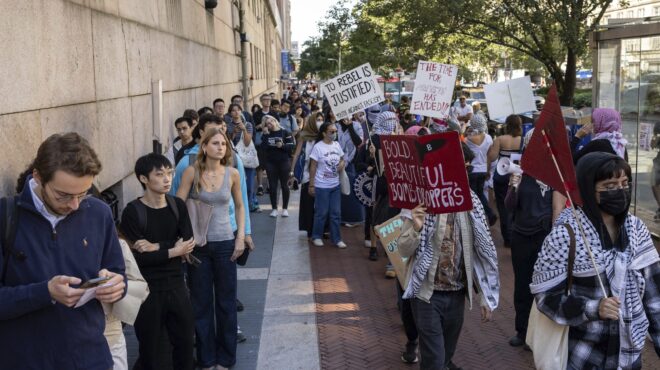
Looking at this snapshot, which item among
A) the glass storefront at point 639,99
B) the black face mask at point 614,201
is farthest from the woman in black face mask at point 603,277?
the glass storefront at point 639,99

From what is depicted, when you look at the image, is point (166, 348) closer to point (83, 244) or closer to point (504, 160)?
point (83, 244)

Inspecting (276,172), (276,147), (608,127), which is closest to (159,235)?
(608,127)

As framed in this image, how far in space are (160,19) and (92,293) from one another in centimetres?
787

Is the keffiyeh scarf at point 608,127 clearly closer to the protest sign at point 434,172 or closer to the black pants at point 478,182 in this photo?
the protest sign at point 434,172

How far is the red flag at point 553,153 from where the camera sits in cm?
358

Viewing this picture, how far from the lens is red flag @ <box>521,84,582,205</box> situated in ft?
11.7

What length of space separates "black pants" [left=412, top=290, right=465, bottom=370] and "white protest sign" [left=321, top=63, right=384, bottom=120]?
5484 mm

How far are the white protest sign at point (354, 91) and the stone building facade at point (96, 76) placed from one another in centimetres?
241

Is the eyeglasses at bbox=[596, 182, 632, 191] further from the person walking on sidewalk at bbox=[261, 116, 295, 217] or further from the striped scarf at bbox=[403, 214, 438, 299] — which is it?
the person walking on sidewalk at bbox=[261, 116, 295, 217]

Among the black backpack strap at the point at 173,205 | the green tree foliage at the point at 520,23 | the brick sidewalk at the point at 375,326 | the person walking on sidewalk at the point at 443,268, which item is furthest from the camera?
the green tree foliage at the point at 520,23

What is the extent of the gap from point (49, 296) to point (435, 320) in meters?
2.58

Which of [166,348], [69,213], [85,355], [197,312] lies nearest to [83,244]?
[69,213]

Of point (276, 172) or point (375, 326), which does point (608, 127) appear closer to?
point (375, 326)

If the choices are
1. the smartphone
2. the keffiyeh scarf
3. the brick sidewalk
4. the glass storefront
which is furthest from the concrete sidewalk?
the glass storefront
